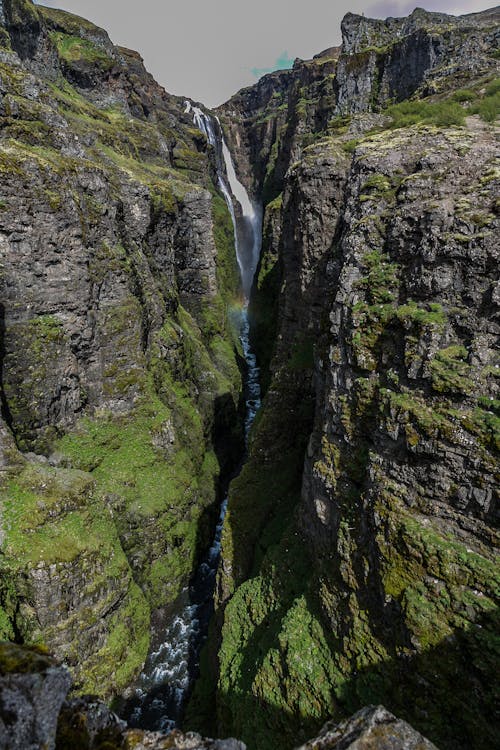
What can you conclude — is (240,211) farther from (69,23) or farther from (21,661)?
(21,661)

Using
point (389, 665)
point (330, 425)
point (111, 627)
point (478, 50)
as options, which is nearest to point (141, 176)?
point (478, 50)

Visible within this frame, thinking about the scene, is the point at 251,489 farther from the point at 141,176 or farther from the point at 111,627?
the point at 141,176

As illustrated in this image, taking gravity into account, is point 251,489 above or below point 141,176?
below

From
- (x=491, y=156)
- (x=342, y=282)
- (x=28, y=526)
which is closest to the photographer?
(x=491, y=156)

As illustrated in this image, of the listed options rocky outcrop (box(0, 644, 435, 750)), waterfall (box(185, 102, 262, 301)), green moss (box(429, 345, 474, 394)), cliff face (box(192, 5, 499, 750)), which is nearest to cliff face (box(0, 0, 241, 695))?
cliff face (box(192, 5, 499, 750))

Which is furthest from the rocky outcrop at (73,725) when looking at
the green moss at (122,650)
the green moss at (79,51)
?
the green moss at (79,51)

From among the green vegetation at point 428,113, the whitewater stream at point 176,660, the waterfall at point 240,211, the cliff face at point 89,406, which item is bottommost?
the whitewater stream at point 176,660

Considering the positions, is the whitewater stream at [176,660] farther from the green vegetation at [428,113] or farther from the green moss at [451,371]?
the green vegetation at [428,113]
